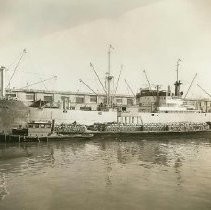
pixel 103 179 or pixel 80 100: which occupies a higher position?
pixel 80 100

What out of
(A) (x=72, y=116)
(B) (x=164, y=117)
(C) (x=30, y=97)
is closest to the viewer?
(A) (x=72, y=116)

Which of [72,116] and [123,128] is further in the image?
[123,128]

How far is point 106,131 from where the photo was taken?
5047cm

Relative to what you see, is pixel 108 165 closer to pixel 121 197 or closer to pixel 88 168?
pixel 88 168

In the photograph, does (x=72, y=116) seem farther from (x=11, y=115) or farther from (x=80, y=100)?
(x=80, y=100)

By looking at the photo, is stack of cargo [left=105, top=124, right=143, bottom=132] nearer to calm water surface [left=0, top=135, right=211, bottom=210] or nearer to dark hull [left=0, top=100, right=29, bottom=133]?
dark hull [left=0, top=100, right=29, bottom=133]

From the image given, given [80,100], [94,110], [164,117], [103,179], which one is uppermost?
[80,100]

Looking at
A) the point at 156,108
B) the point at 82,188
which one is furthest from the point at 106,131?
the point at 82,188

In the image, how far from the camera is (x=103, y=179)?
2281 centimetres

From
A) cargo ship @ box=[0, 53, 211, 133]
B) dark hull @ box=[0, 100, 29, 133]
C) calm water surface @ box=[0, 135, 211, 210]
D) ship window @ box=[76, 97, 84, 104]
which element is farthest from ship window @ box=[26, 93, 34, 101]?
calm water surface @ box=[0, 135, 211, 210]

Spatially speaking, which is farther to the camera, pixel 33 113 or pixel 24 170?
pixel 33 113

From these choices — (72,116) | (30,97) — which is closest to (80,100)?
(30,97)

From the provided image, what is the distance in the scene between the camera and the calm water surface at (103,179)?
696 inches

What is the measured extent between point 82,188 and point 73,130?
27.7 metres
